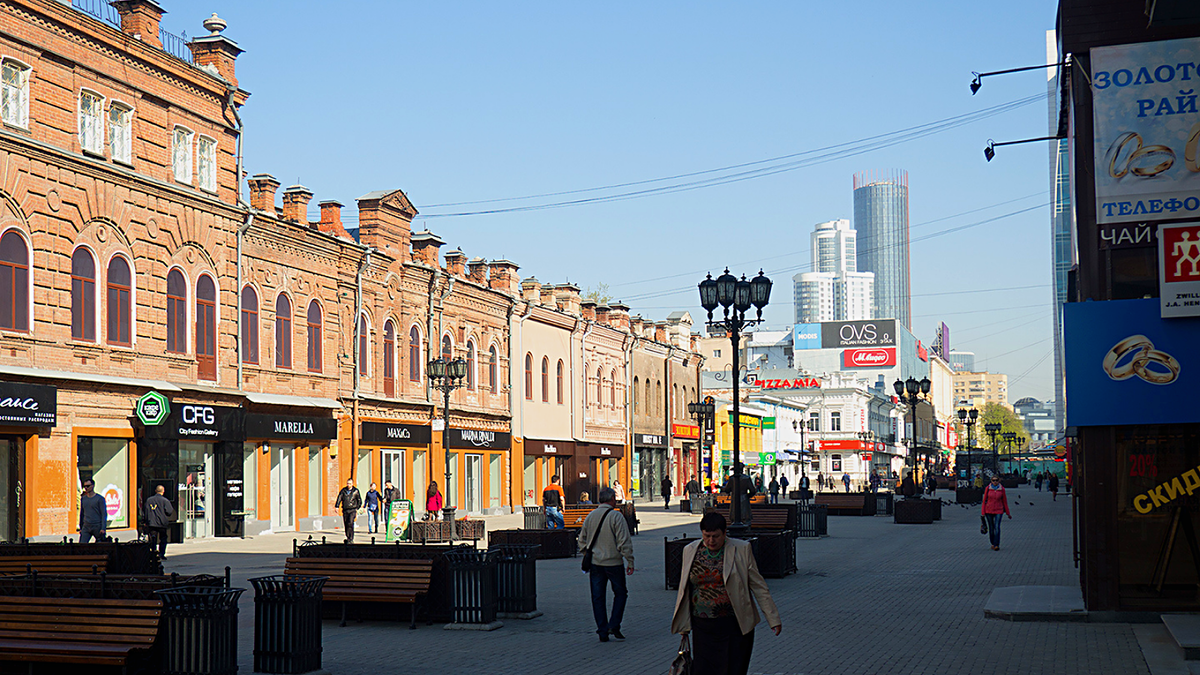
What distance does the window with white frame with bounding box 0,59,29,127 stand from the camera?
83.5 ft

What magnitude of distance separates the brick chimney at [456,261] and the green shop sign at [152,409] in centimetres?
1822

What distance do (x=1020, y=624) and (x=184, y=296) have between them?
23.2 meters

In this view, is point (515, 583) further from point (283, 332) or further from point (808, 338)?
point (808, 338)

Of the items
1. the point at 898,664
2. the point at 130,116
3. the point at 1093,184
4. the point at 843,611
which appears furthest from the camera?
the point at 130,116

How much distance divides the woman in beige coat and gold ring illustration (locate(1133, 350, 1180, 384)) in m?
8.12

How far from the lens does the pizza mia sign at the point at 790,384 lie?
387ft

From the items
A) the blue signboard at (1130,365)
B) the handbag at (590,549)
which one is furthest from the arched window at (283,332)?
the blue signboard at (1130,365)

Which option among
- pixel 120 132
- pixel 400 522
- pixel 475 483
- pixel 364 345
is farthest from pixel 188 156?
pixel 475 483

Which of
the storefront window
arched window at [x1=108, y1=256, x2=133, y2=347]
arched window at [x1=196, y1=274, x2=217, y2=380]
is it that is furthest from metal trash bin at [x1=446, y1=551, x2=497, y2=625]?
arched window at [x1=196, y1=274, x2=217, y2=380]

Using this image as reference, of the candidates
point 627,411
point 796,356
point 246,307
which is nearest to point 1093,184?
point 246,307

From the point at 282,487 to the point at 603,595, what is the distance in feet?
76.8

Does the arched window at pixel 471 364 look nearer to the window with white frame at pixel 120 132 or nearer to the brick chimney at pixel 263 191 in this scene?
the brick chimney at pixel 263 191

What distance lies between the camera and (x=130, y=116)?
29.3 metres

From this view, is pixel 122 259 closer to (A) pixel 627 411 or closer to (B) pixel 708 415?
(B) pixel 708 415
